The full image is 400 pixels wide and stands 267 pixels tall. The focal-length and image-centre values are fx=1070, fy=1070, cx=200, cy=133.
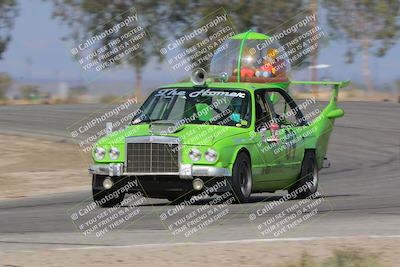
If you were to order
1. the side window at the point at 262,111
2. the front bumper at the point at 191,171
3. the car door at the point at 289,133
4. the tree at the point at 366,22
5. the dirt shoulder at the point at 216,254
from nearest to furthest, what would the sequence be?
the dirt shoulder at the point at 216,254 → the front bumper at the point at 191,171 → the side window at the point at 262,111 → the car door at the point at 289,133 → the tree at the point at 366,22

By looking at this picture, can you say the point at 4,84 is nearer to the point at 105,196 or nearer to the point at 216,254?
the point at 105,196

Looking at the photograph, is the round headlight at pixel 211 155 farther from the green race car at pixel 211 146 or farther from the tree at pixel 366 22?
the tree at pixel 366 22

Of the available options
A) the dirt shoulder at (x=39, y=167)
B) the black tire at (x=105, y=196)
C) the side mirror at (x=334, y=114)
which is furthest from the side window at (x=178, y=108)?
the dirt shoulder at (x=39, y=167)

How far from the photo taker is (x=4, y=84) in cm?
5872

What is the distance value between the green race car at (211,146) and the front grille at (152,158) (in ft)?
0.04

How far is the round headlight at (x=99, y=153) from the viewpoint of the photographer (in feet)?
46.2

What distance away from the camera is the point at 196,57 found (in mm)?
46875

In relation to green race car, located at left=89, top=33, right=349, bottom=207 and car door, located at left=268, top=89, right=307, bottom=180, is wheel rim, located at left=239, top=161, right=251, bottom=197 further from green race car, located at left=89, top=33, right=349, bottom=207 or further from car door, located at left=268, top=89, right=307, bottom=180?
car door, located at left=268, top=89, right=307, bottom=180

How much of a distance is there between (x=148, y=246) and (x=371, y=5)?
49284 mm

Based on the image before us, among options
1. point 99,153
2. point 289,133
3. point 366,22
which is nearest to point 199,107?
point 289,133

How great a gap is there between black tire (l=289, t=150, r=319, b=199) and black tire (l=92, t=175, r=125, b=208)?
315 cm

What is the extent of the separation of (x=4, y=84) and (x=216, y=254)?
166 feet

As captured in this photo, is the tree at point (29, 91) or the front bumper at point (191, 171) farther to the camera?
the tree at point (29, 91)

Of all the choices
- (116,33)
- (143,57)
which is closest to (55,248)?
(116,33)
